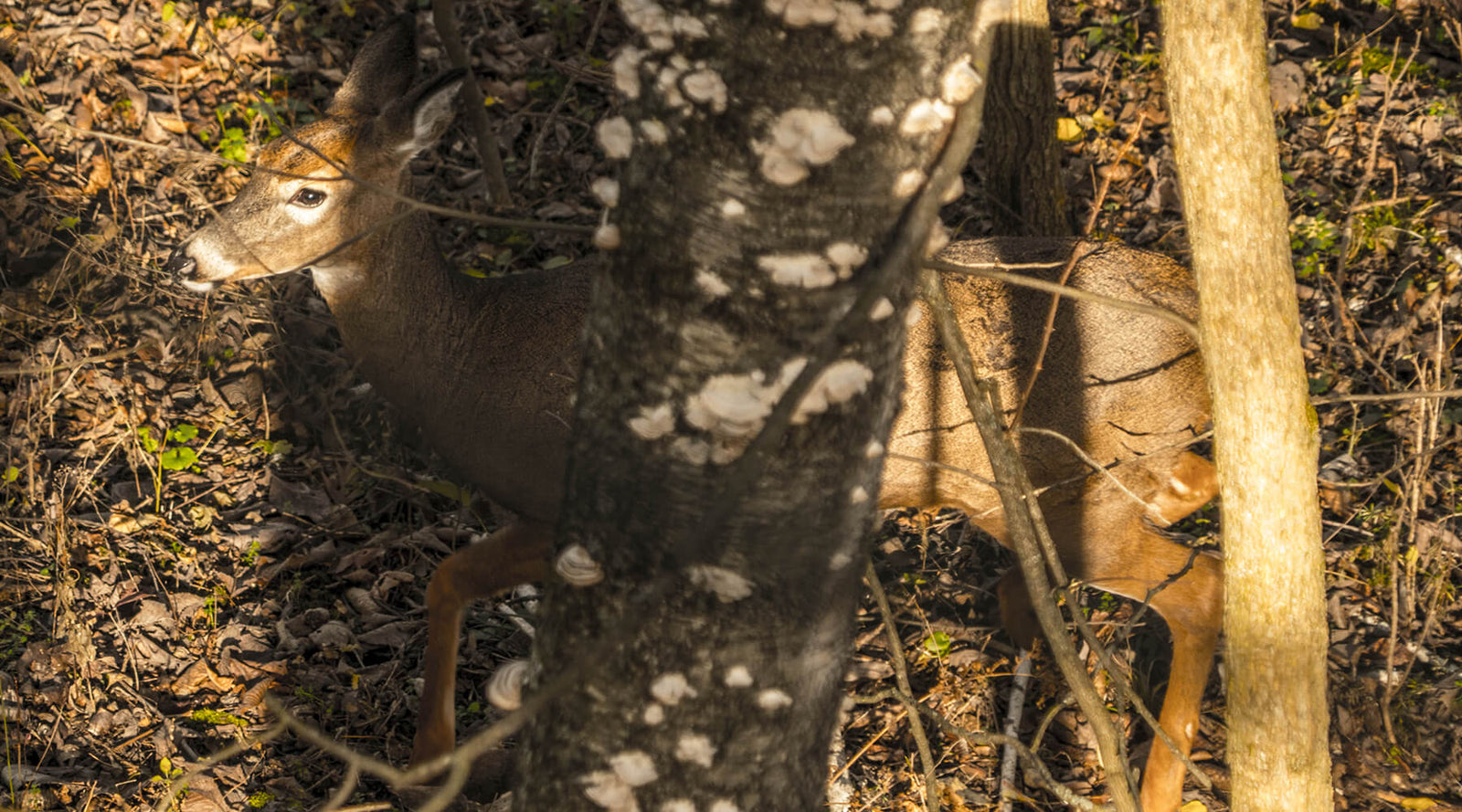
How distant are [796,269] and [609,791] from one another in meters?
0.92

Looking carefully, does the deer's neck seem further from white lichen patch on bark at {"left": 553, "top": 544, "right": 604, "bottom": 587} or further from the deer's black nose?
white lichen patch on bark at {"left": 553, "top": 544, "right": 604, "bottom": 587}

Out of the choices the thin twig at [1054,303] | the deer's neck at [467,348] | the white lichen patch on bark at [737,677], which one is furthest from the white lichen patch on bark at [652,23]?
the deer's neck at [467,348]

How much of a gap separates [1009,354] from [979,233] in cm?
240

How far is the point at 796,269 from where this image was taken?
1.66 metres

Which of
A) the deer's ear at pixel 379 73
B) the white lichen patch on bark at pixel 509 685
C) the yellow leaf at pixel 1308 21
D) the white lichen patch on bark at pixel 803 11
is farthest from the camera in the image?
the yellow leaf at pixel 1308 21

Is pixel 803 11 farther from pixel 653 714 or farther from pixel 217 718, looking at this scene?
pixel 217 718

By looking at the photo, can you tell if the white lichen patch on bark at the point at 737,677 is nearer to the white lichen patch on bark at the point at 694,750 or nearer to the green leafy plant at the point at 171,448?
the white lichen patch on bark at the point at 694,750

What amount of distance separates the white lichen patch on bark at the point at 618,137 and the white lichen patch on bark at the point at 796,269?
0.90ft

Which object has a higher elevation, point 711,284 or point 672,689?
point 711,284

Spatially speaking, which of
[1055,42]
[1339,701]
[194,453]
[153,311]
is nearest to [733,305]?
[1339,701]

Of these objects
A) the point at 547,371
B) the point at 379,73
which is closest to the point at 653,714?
the point at 547,371

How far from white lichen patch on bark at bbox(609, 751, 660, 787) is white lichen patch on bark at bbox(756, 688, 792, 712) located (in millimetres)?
201

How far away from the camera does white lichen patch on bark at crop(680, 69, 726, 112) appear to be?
5.26 feet

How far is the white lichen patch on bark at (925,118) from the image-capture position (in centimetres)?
164
